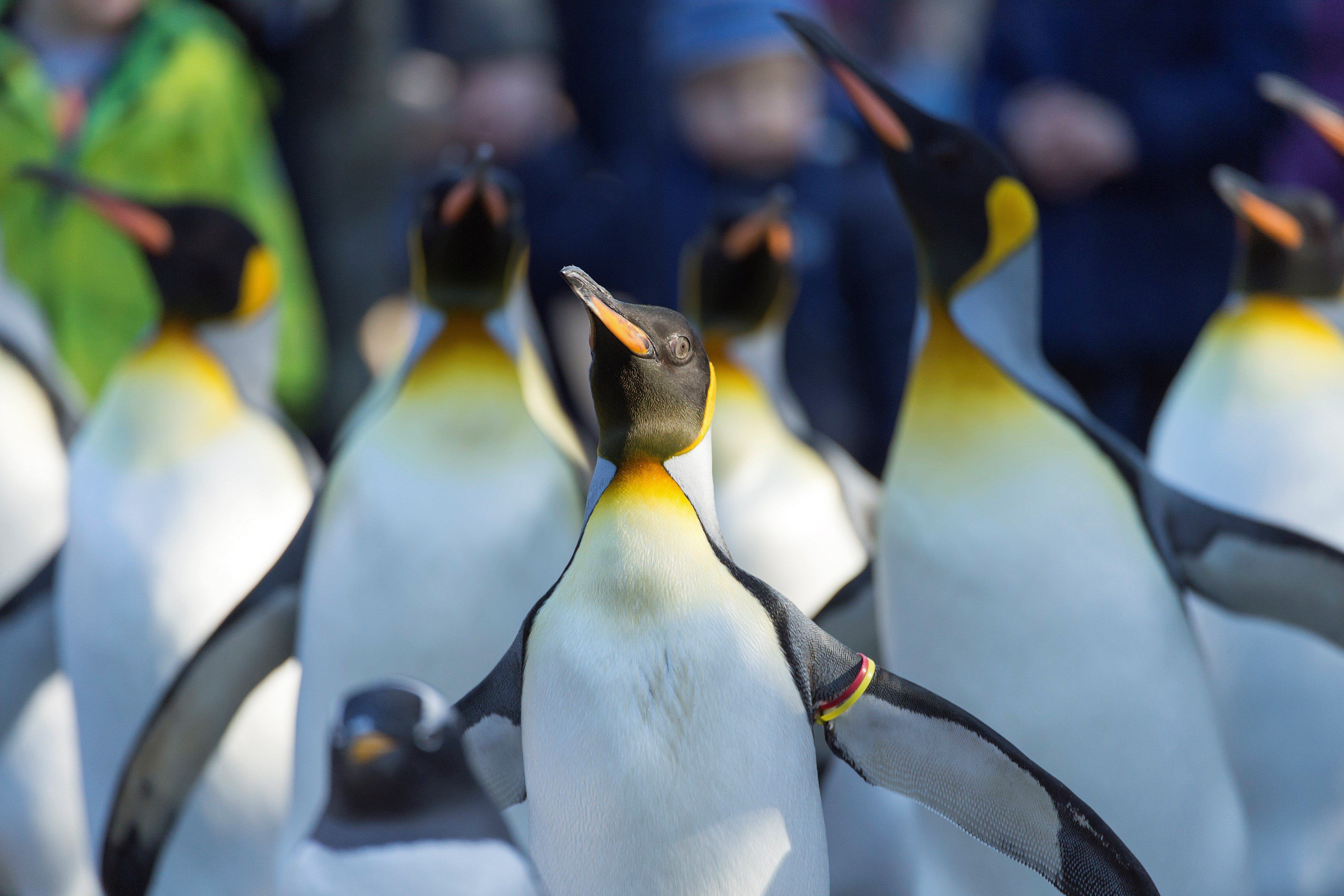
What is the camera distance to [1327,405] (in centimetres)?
199

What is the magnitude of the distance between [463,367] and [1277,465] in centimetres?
109

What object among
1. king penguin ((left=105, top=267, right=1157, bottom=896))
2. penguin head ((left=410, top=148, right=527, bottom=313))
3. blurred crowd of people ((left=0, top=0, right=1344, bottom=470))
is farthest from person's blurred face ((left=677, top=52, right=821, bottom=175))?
king penguin ((left=105, top=267, right=1157, bottom=896))

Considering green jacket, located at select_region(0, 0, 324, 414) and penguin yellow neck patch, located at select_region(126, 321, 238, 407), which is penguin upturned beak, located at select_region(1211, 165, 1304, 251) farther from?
green jacket, located at select_region(0, 0, 324, 414)

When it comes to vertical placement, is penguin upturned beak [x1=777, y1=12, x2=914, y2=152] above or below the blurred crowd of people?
above

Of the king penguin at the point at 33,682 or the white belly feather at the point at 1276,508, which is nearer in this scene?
the white belly feather at the point at 1276,508

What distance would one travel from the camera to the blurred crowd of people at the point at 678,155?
271cm

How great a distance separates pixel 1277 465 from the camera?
195 centimetres

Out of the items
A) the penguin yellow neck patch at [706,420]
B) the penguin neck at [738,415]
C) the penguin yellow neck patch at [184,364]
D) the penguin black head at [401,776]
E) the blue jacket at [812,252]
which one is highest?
the penguin yellow neck patch at [706,420]

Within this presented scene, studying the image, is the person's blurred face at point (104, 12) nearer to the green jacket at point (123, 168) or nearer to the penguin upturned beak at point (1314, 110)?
the green jacket at point (123, 168)

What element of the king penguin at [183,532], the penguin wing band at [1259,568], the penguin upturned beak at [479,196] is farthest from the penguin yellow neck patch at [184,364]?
the penguin wing band at [1259,568]

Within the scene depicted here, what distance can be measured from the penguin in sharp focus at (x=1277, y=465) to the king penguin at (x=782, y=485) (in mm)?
439

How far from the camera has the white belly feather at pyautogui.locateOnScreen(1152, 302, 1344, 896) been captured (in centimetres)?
179

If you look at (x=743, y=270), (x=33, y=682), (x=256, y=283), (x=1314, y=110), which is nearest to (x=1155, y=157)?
(x=1314, y=110)

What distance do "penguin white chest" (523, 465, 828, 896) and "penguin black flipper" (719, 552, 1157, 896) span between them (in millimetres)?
26
